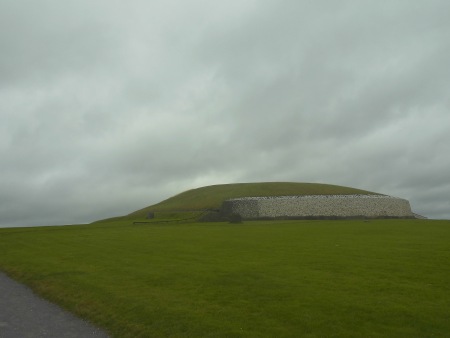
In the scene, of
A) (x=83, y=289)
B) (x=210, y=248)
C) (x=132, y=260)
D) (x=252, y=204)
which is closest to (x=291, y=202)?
(x=252, y=204)

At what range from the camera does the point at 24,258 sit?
29.0 m

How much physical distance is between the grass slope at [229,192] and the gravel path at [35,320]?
69231 millimetres

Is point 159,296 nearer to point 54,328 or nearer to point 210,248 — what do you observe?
point 54,328

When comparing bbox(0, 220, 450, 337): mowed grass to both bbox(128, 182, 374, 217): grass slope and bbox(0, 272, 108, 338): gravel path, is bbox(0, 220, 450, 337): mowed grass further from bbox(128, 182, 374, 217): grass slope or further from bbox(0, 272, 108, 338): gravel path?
bbox(128, 182, 374, 217): grass slope

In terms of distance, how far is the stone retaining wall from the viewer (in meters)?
78.1

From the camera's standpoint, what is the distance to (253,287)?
706 inches

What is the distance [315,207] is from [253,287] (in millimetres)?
65317

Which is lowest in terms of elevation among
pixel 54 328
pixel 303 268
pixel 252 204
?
pixel 54 328

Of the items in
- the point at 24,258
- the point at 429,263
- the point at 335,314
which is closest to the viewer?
the point at 335,314

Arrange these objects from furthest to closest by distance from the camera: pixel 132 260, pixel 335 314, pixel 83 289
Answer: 1. pixel 132 260
2. pixel 83 289
3. pixel 335 314

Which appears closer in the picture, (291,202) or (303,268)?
(303,268)

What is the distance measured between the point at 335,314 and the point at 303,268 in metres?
7.68

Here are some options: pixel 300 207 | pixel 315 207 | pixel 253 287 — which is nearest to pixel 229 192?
pixel 300 207

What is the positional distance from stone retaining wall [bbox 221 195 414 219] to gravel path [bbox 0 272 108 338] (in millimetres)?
60069
